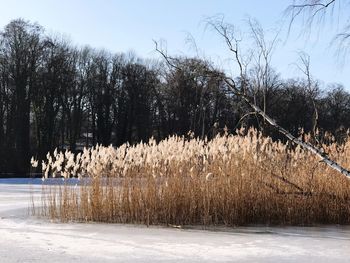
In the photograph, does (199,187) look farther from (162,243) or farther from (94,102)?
(94,102)

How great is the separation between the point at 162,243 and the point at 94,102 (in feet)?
129

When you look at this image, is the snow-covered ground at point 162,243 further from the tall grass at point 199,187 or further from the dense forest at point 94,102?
the dense forest at point 94,102

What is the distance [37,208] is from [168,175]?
8.72 ft

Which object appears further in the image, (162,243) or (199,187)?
(199,187)

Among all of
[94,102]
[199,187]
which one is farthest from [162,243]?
[94,102]

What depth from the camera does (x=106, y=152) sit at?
9.03 m

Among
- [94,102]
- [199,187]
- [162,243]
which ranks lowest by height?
[162,243]

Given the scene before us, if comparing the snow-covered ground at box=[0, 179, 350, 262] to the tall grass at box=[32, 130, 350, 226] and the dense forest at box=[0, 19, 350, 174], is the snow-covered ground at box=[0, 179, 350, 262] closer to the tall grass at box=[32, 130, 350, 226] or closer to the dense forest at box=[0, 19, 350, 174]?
the tall grass at box=[32, 130, 350, 226]

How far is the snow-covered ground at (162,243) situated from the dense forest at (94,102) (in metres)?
26.5

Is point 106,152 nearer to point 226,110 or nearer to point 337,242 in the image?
point 337,242

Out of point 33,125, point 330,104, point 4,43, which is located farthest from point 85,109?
point 330,104

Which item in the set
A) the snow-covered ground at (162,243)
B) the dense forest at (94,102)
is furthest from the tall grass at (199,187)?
the dense forest at (94,102)

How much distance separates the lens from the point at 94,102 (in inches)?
1786

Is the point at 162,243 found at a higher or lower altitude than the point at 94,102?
lower
